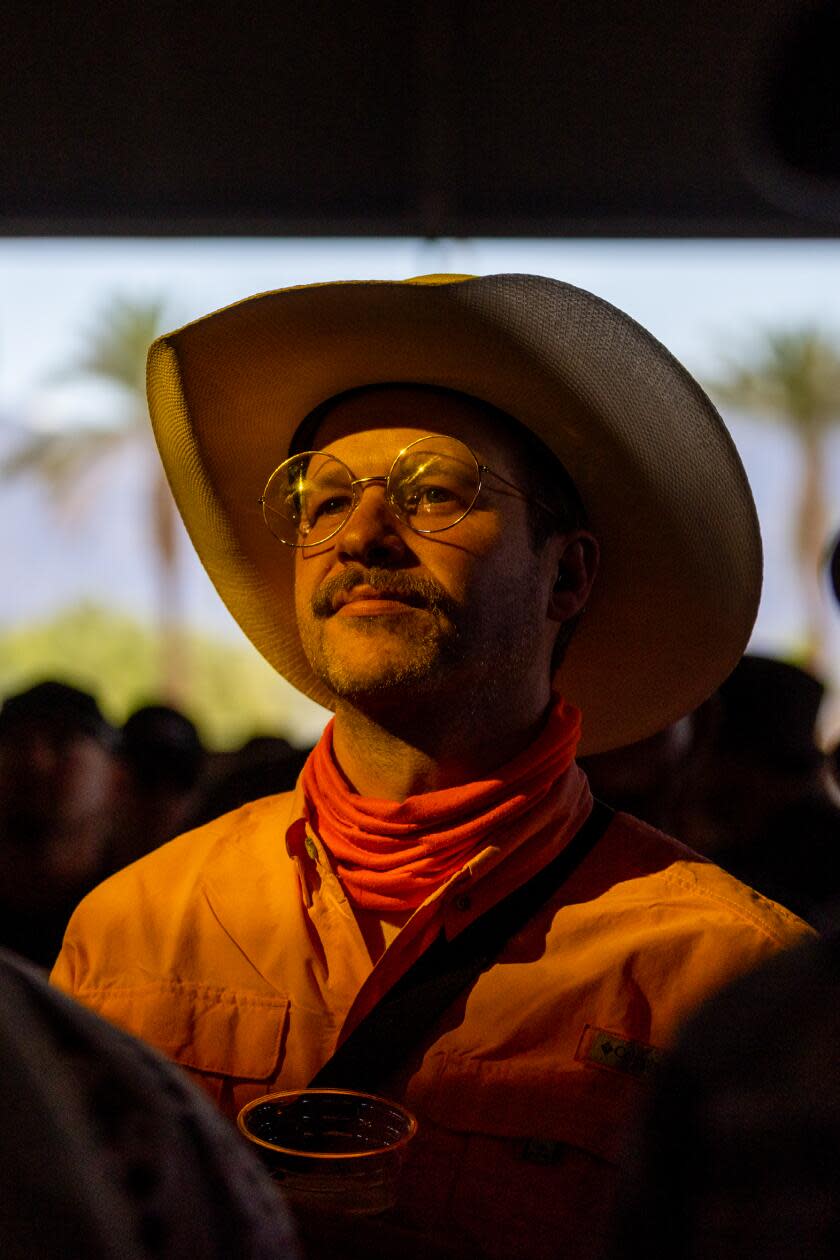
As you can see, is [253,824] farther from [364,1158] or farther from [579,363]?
[364,1158]

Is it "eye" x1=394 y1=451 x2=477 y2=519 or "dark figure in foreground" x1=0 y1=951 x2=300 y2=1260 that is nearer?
"dark figure in foreground" x1=0 y1=951 x2=300 y2=1260

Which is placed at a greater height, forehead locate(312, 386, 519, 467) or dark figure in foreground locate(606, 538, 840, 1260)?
forehead locate(312, 386, 519, 467)

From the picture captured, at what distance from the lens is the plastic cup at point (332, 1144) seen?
4.10ft

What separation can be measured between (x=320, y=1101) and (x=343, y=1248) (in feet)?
0.76

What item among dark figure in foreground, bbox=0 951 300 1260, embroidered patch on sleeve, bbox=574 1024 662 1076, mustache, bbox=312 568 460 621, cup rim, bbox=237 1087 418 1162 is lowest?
embroidered patch on sleeve, bbox=574 1024 662 1076

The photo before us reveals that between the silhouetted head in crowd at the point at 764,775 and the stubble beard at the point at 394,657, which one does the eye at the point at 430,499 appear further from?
the silhouetted head in crowd at the point at 764,775

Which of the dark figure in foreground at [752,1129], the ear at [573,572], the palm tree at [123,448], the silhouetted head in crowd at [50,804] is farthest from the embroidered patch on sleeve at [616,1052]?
the palm tree at [123,448]

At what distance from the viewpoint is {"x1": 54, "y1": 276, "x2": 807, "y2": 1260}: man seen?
1811 millimetres

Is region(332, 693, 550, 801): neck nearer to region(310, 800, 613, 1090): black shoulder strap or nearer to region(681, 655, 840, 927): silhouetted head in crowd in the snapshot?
region(310, 800, 613, 1090): black shoulder strap

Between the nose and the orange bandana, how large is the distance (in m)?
0.34

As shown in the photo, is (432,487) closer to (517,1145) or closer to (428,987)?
(428,987)

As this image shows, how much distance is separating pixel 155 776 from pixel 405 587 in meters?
2.51

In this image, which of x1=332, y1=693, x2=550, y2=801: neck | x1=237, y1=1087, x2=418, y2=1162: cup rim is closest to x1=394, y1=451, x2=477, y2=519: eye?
x1=332, y1=693, x2=550, y2=801: neck

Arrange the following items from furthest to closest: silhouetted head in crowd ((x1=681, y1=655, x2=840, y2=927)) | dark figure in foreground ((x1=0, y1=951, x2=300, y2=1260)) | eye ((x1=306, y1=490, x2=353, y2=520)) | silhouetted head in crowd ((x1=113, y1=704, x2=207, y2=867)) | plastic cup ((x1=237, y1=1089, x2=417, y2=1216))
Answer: silhouetted head in crowd ((x1=113, y1=704, x2=207, y2=867)), silhouetted head in crowd ((x1=681, y1=655, x2=840, y2=927)), eye ((x1=306, y1=490, x2=353, y2=520)), plastic cup ((x1=237, y1=1089, x2=417, y2=1216)), dark figure in foreground ((x1=0, y1=951, x2=300, y2=1260))
